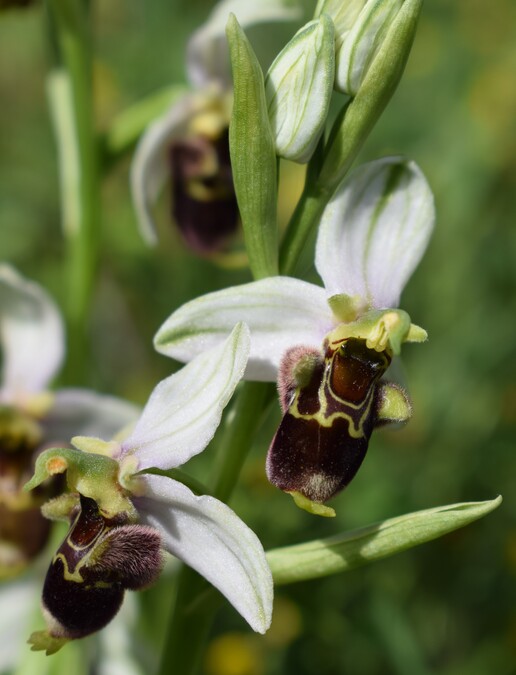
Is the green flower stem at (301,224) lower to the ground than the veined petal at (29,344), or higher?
higher

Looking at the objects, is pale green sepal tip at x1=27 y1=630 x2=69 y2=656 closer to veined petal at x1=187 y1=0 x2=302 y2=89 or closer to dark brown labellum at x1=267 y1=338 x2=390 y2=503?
dark brown labellum at x1=267 y1=338 x2=390 y2=503

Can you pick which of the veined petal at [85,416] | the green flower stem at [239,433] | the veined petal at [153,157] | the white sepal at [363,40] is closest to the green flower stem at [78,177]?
the veined petal at [153,157]

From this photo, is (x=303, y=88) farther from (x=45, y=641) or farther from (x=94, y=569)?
(x=45, y=641)

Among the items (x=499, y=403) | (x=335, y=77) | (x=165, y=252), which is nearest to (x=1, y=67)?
(x=165, y=252)

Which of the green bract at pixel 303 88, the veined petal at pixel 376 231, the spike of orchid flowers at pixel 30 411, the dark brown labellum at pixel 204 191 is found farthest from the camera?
the dark brown labellum at pixel 204 191

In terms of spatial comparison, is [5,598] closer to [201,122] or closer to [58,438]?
[58,438]

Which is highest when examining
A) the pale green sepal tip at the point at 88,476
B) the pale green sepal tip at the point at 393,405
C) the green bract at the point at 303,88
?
the green bract at the point at 303,88

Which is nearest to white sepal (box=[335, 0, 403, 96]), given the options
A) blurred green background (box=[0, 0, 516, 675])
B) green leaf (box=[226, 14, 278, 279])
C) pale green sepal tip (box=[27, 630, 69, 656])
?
green leaf (box=[226, 14, 278, 279])

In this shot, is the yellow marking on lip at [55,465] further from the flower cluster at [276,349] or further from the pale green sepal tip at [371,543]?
the pale green sepal tip at [371,543]

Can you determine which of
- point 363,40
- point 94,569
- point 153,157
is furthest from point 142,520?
point 153,157
